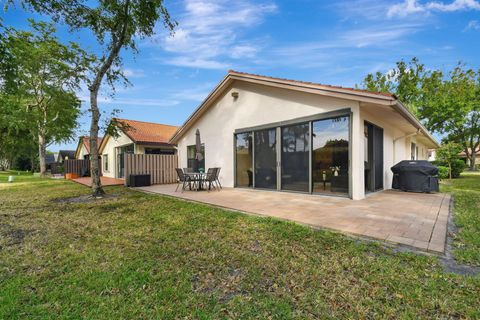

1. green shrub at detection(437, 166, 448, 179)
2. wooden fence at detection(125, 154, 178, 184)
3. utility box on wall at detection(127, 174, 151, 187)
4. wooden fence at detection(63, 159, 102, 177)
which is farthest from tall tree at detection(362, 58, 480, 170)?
wooden fence at detection(63, 159, 102, 177)

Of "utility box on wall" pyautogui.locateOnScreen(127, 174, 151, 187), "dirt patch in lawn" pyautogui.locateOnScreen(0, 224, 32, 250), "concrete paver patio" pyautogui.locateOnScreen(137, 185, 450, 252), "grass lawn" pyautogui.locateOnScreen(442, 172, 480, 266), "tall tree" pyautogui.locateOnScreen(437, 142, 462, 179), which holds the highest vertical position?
"tall tree" pyautogui.locateOnScreen(437, 142, 462, 179)

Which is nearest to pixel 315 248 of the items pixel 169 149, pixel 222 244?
pixel 222 244

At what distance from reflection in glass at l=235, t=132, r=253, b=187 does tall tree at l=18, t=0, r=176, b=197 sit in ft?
16.4

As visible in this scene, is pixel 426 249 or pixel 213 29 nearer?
pixel 426 249

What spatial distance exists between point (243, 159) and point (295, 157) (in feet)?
9.11

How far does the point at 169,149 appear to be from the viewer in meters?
17.7

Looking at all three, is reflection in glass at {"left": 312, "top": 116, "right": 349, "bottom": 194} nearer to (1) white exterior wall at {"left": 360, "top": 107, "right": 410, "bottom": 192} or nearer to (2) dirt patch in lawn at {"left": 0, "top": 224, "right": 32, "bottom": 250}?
(1) white exterior wall at {"left": 360, "top": 107, "right": 410, "bottom": 192}

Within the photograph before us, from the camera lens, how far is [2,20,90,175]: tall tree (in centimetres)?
1471

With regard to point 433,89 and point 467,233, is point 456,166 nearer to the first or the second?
point 433,89

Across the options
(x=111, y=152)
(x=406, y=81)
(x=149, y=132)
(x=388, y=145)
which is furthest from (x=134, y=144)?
(x=406, y=81)

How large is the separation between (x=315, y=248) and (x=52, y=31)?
2041 centimetres

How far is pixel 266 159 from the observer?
29.8 feet

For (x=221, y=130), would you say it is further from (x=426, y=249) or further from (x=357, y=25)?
(x=426, y=249)

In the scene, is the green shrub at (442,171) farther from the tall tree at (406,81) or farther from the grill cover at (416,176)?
the tall tree at (406,81)
